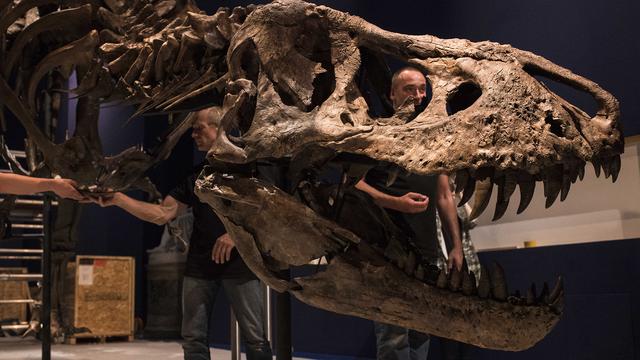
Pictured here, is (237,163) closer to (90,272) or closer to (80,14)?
(80,14)

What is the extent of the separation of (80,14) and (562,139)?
2711 mm

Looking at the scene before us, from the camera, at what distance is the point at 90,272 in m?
8.61

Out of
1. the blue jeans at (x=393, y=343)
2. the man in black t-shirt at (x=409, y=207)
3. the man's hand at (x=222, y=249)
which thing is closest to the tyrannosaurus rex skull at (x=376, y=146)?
the man in black t-shirt at (x=409, y=207)

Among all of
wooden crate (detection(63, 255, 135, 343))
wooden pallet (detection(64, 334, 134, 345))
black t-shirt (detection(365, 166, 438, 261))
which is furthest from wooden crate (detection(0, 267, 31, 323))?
black t-shirt (detection(365, 166, 438, 261))

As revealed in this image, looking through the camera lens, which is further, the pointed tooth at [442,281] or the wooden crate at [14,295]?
the wooden crate at [14,295]

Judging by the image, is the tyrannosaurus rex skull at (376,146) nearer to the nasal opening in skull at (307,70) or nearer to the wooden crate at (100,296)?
the nasal opening in skull at (307,70)

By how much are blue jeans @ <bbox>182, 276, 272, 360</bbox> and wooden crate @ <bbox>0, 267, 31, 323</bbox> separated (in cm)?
624

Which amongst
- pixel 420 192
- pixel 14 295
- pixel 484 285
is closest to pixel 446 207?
pixel 420 192

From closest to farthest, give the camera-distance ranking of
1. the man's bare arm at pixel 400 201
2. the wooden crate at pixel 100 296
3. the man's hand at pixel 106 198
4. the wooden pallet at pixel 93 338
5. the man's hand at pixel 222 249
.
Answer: the man's bare arm at pixel 400 201, the man's hand at pixel 222 249, the man's hand at pixel 106 198, the wooden pallet at pixel 93 338, the wooden crate at pixel 100 296

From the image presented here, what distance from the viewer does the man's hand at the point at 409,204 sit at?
9.35ft

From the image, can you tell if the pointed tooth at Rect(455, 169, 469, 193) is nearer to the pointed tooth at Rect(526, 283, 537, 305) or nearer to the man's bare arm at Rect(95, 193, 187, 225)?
the pointed tooth at Rect(526, 283, 537, 305)

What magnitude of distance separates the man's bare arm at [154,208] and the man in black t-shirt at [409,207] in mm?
1325

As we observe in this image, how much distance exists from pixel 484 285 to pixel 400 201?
965mm

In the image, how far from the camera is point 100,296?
8.68 m
